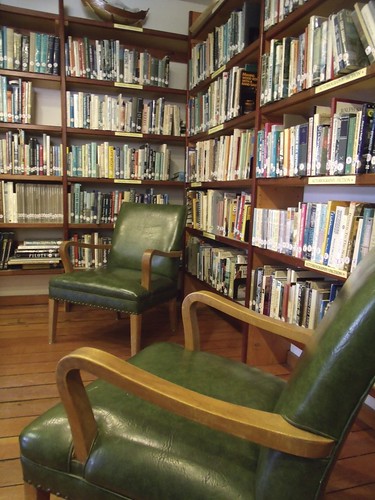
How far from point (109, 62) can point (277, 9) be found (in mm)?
1470

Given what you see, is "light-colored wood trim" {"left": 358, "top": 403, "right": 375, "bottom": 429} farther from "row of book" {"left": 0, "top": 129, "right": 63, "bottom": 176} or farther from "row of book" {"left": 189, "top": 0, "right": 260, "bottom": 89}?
"row of book" {"left": 0, "top": 129, "right": 63, "bottom": 176}

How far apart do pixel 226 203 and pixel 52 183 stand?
1.47m

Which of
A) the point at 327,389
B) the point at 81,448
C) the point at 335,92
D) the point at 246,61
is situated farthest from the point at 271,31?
the point at 81,448

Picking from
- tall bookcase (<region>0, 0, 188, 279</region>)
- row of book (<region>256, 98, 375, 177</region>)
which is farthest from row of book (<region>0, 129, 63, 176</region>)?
row of book (<region>256, 98, 375, 177</region>)

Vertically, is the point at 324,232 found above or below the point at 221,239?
above

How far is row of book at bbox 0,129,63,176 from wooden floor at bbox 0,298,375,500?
1.10m

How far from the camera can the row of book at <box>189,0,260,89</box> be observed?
7.31ft

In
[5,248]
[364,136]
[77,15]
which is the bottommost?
[5,248]

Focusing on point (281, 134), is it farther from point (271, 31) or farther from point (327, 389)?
point (327, 389)

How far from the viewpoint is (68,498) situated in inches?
34.5

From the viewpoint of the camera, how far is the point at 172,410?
0.74 meters

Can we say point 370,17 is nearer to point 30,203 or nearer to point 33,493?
point 33,493

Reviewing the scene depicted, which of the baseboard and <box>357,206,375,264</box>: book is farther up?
<box>357,206,375,264</box>: book

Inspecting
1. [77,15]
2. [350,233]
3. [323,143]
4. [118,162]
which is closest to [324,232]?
[350,233]
